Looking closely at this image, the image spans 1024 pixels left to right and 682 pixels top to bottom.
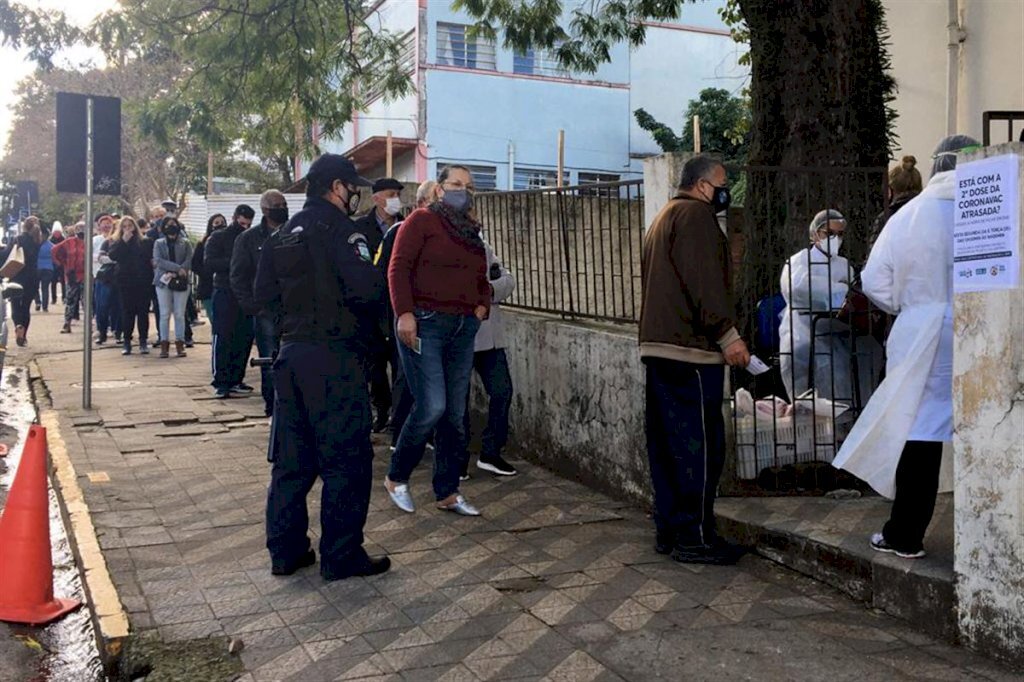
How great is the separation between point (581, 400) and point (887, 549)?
2601 millimetres

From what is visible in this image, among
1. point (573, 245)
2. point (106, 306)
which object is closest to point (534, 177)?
point (106, 306)

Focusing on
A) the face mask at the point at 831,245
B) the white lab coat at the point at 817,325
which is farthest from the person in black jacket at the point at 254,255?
the face mask at the point at 831,245

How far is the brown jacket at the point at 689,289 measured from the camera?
5.13 metres

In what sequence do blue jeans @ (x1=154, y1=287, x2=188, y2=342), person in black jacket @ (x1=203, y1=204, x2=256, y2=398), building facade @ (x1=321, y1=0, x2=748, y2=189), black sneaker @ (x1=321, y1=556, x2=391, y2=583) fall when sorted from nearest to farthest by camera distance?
1. black sneaker @ (x1=321, y1=556, x2=391, y2=583)
2. person in black jacket @ (x1=203, y1=204, x2=256, y2=398)
3. blue jeans @ (x1=154, y1=287, x2=188, y2=342)
4. building facade @ (x1=321, y1=0, x2=748, y2=189)

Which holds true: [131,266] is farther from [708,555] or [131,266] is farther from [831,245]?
[708,555]

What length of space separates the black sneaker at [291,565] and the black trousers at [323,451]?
0.07ft

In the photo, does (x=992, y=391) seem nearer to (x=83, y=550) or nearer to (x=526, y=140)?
(x=83, y=550)

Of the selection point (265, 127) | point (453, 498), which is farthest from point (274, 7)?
point (453, 498)

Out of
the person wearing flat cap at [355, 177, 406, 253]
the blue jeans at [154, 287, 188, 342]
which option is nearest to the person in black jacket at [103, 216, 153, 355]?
the blue jeans at [154, 287, 188, 342]

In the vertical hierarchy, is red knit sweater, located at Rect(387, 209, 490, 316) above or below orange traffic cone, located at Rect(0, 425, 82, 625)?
above

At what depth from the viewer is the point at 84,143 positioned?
391 inches

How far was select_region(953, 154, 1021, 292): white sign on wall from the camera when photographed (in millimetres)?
3943

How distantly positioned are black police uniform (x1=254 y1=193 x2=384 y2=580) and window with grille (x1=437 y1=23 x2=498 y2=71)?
71.2 ft

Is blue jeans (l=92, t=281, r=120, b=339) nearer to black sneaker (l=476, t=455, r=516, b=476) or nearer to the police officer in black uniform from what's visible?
black sneaker (l=476, t=455, r=516, b=476)
